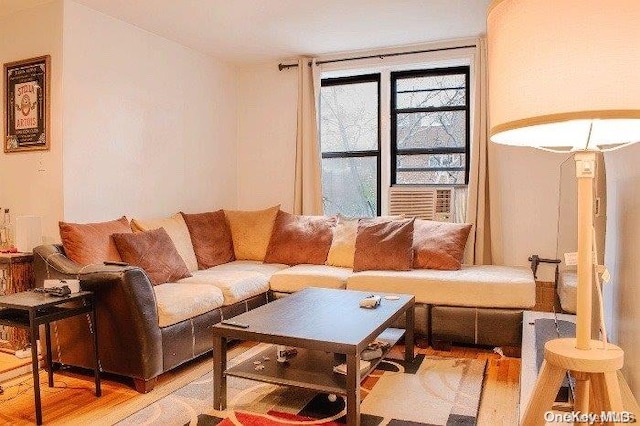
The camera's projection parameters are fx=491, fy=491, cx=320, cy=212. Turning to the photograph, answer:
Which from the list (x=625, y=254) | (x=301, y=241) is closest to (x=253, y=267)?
(x=301, y=241)

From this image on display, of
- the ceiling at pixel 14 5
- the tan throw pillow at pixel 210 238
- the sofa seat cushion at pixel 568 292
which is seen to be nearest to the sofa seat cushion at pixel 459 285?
the sofa seat cushion at pixel 568 292

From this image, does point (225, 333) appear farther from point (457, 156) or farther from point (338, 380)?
point (457, 156)

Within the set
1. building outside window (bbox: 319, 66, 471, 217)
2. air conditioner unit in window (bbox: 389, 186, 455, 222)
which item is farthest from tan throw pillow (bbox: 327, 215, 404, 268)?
building outside window (bbox: 319, 66, 471, 217)

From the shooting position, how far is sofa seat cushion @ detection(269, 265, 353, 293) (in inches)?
143

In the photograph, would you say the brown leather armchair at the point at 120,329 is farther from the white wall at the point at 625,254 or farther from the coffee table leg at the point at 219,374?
the white wall at the point at 625,254

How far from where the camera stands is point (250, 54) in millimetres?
4781

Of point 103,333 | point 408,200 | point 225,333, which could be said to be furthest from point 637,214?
point 408,200

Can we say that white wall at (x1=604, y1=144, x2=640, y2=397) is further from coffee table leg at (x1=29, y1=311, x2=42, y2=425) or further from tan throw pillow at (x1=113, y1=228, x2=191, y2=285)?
tan throw pillow at (x1=113, y1=228, x2=191, y2=285)

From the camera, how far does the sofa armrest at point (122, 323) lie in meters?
2.58

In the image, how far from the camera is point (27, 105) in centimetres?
350

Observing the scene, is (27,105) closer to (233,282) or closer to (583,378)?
(233,282)

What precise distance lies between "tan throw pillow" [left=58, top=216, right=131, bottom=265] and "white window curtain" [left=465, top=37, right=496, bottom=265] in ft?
9.14

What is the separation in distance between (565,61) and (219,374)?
2063 mm

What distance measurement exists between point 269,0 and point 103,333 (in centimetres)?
242
